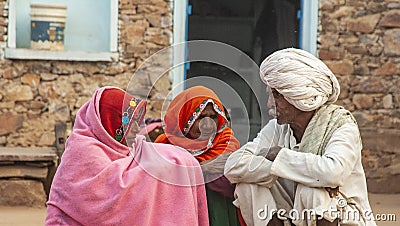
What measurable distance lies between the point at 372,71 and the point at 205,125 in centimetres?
472

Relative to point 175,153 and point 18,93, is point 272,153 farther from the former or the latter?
point 18,93

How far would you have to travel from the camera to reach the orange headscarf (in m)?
3.35

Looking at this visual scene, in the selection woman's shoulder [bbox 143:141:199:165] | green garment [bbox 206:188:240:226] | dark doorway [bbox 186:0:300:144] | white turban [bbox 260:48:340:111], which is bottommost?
green garment [bbox 206:188:240:226]

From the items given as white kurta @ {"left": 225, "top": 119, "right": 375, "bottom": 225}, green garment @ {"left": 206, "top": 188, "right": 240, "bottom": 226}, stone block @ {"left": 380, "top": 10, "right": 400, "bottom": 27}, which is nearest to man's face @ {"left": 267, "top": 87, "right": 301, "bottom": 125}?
white kurta @ {"left": 225, "top": 119, "right": 375, "bottom": 225}

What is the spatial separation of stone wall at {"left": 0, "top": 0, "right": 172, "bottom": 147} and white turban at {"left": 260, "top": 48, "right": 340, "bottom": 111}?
427 centimetres

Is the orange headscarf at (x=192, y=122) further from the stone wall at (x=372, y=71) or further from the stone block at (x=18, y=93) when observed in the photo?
the stone wall at (x=372, y=71)

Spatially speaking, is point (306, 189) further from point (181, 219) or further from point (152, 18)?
point (152, 18)

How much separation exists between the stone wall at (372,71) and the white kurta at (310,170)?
186 inches

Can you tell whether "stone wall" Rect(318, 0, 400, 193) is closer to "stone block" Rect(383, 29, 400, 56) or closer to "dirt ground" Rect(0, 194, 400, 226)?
"stone block" Rect(383, 29, 400, 56)

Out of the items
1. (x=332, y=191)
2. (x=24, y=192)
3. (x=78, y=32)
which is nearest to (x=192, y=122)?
(x=332, y=191)

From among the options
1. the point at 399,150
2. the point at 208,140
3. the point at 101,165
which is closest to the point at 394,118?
the point at 399,150

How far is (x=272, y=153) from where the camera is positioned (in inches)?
119

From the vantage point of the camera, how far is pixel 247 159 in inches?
120

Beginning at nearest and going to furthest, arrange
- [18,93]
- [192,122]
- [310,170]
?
[310,170] < [192,122] < [18,93]
